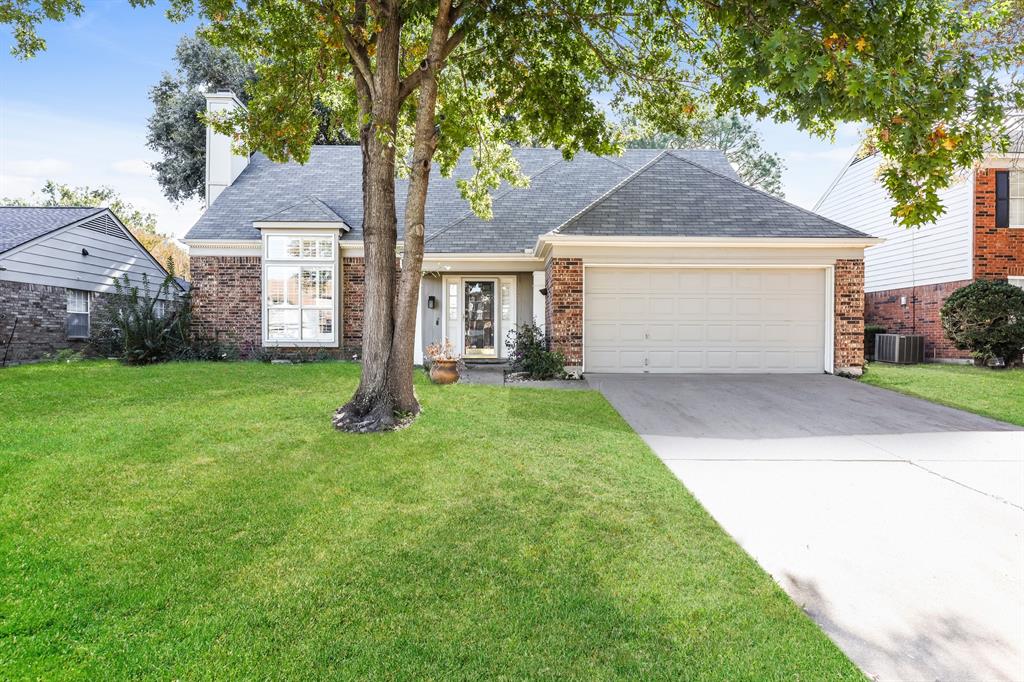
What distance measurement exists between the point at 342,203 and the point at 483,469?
1210 centimetres

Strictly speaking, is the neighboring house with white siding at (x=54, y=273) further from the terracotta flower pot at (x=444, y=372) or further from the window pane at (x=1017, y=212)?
the window pane at (x=1017, y=212)

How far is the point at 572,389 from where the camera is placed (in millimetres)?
9406

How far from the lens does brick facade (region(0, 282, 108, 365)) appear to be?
1320cm

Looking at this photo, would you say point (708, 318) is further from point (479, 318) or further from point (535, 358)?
point (479, 318)

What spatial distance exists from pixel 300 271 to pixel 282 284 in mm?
570

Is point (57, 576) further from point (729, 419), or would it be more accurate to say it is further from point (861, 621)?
point (729, 419)

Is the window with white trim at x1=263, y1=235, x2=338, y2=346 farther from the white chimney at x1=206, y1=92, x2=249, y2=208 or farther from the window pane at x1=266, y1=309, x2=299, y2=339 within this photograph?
the white chimney at x1=206, y1=92, x2=249, y2=208

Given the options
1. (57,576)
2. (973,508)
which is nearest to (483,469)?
(57,576)

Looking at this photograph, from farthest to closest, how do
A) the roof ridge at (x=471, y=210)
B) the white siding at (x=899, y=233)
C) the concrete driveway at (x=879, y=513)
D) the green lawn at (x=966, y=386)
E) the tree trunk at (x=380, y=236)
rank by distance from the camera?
1. the white siding at (x=899, y=233)
2. the roof ridge at (x=471, y=210)
3. the green lawn at (x=966, y=386)
4. the tree trunk at (x=380, y=236)
5. the concrete driveway at (x=879, y=513)

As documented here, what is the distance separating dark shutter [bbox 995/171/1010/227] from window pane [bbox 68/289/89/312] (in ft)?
83.0

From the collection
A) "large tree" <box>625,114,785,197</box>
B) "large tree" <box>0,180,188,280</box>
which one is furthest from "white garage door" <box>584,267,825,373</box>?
"large tree" <box>0,180,188,280</box>

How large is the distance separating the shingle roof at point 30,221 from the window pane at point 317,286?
7.21m

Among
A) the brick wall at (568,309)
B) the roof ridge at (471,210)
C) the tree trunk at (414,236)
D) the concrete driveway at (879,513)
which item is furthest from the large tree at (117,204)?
the concrete driveway at (879,513)

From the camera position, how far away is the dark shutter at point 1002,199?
13.9 metres
